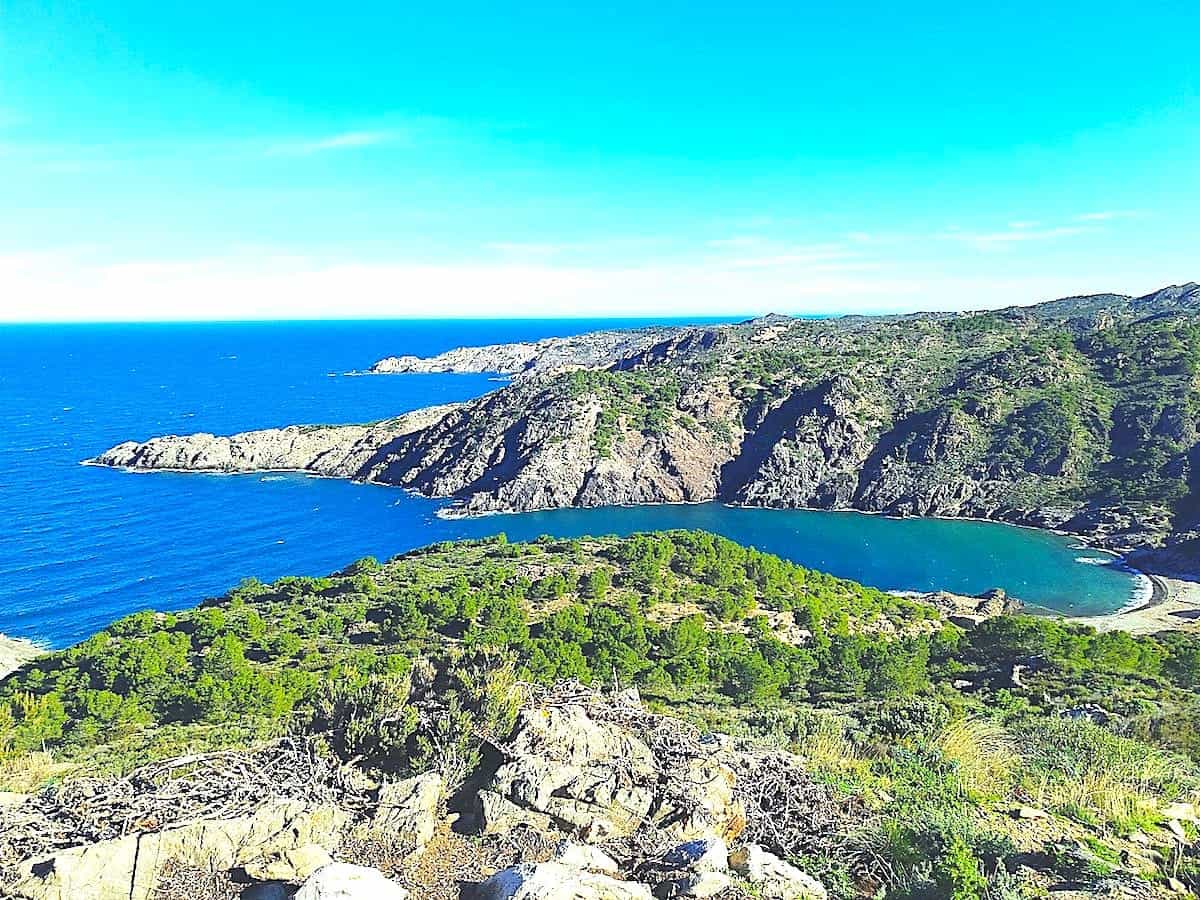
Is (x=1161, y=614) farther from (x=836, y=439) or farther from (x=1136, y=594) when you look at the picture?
(x=836, y=439)

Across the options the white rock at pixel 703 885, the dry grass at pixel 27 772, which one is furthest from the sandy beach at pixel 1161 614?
the dry grass at pixel 27 772

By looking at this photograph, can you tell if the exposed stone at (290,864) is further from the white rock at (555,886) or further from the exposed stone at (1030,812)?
the exposed stone at (1030,812)

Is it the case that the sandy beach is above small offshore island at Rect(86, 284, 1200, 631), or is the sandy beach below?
below

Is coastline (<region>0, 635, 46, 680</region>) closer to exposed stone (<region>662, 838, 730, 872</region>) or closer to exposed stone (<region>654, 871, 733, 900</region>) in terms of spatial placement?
exposed stone (<region>662, 838, 730, 872</region>)

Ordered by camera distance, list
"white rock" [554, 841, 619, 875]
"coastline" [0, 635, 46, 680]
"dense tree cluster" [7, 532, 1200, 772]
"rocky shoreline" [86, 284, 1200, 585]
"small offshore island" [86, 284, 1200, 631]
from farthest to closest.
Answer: "rocky shoreline" [86, 284, 1200, 585], "small offshore island" [86, 284, 1200, 631], "coastline" [0, 635, 46, 680], "dense tree cluster" [7, 532, 1200, 772], "white rock" [554, 841, 619, 875]

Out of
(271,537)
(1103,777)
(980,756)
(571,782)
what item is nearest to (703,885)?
(571,782)

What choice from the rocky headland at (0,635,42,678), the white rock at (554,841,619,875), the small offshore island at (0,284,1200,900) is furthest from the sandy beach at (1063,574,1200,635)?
the rocky headland at (0,635,42,678)

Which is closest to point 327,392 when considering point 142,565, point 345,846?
point 142,565

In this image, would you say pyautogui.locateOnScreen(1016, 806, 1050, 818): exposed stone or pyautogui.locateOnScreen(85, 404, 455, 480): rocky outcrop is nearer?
pyautogui.locateOnScreen(1016, 806, 1050, 818): exposed stone
